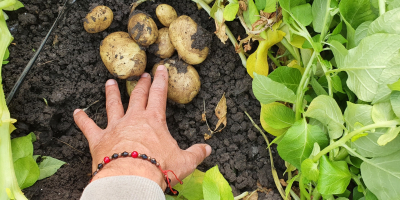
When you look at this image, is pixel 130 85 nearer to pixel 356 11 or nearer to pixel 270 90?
pixel 270 90

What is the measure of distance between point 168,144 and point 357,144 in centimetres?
65

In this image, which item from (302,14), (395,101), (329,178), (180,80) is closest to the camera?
(395,101)

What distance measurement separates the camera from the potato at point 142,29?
3.79 ft

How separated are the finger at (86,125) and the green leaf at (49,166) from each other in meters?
0.15

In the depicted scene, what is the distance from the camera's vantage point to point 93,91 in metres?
1.29

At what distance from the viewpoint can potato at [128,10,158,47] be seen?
1.16m

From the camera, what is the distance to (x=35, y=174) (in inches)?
39.6

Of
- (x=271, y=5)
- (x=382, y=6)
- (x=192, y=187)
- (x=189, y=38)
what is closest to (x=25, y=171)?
(x=192, y=187)

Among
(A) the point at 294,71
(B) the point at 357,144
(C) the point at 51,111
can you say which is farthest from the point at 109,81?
(B) the point at 357,144

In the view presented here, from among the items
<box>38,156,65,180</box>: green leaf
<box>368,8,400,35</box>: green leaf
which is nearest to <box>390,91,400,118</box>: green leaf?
<box>368,8,400,35</box>: green leaf

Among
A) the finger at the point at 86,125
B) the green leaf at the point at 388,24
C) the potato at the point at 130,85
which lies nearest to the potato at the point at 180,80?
the potato at the point at 130,85

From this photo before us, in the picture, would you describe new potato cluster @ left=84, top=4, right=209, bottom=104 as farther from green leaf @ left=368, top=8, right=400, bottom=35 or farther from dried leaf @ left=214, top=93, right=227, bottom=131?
green leaf @ left=368, top=8, right=400, bottom=35

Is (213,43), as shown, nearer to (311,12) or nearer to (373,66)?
(311,12)

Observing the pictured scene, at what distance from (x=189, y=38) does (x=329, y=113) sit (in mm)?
606
